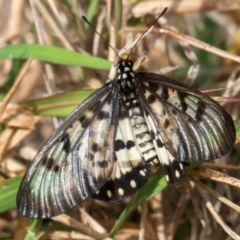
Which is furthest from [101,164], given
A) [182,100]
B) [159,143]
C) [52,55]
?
[52,55]

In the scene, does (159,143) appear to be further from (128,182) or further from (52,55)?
(52,55)

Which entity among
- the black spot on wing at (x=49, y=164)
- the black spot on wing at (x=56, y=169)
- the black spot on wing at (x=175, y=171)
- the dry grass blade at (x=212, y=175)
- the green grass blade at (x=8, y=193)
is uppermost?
the black spot on wing at (x=49, y=164)

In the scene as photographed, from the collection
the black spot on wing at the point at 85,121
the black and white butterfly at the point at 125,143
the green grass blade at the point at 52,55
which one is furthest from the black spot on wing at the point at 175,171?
the green grass blade at the point at 52,55

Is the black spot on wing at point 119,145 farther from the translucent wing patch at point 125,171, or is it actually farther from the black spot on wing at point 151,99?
the black spot on wing at point 151,99

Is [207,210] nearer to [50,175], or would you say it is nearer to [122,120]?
[122,120]

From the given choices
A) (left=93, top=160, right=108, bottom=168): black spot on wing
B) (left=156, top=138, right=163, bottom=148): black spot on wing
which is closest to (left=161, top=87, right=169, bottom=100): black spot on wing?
(left=156, top=138, right=163, bottom=148): black spot on wing

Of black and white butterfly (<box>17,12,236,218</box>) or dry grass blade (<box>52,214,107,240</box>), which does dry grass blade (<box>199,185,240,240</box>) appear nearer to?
black and white butterfly (<box>17,12,236,218</box>)

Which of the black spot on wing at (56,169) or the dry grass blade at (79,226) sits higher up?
the black spot on wing at (56,169)

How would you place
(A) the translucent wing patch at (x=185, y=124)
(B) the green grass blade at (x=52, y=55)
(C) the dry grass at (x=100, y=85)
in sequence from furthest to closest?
(B) the green grass blade at (x=52, y=55), (C) the dry grass at (x=100, y=85), (A) the translucent wing patch at (x=185, y=124)
